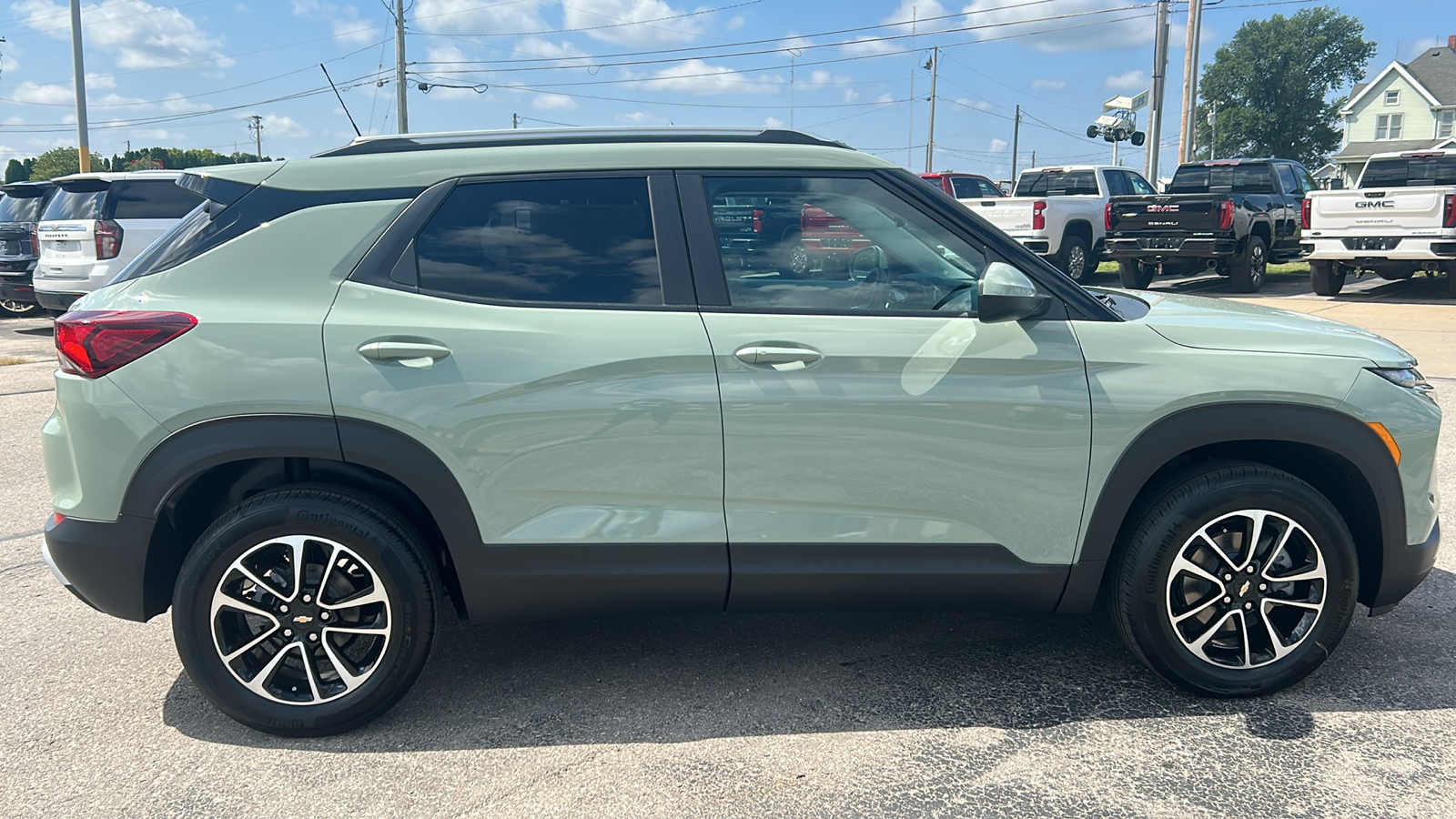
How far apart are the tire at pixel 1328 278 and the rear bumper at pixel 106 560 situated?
16.7 meters

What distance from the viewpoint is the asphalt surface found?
2848 millimetres

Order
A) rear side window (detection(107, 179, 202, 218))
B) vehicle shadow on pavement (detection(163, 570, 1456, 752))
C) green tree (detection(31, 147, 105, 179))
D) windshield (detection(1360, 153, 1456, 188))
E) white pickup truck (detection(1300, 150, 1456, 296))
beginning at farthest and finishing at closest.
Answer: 1. green tree (detection(31, 147, 105, 179))
2. windshield (detection(1360, 153, 1456, 188))
3. white pickup truck (detection(1300, 150, 1456, 296))
4. rear side window (detection(107, 179, 202, 218))
5. vehicle shadow on pavement (detection(163, 570, 1456, 752))

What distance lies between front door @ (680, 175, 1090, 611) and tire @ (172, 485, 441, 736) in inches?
39.6

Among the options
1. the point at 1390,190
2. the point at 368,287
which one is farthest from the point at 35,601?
the point at 1390,190

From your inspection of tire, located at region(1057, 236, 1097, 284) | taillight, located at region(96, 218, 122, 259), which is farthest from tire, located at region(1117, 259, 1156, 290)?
taillight, located at region(96, 218, 122, 259)

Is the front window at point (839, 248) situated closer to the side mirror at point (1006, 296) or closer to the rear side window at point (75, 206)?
the side mirror at point (1006, 296)

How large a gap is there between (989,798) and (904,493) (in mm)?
873

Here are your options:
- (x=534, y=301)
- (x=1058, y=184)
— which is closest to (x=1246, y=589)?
(x=534, y=301)

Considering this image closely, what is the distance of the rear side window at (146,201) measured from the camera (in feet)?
38.9

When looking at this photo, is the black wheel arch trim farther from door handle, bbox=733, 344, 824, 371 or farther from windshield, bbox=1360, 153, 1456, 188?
windshield, bbox=1360, 153, 1456, 188

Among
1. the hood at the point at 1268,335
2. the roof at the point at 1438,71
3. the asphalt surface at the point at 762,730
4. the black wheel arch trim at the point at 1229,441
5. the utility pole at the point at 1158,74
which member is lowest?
the asphalt surface at the point at 762,730

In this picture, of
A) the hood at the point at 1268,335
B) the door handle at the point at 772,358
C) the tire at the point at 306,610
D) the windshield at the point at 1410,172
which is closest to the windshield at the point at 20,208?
the tire at the point at 306,610

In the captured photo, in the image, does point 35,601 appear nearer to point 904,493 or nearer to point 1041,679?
point 904,493

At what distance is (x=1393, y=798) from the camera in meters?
2.81
